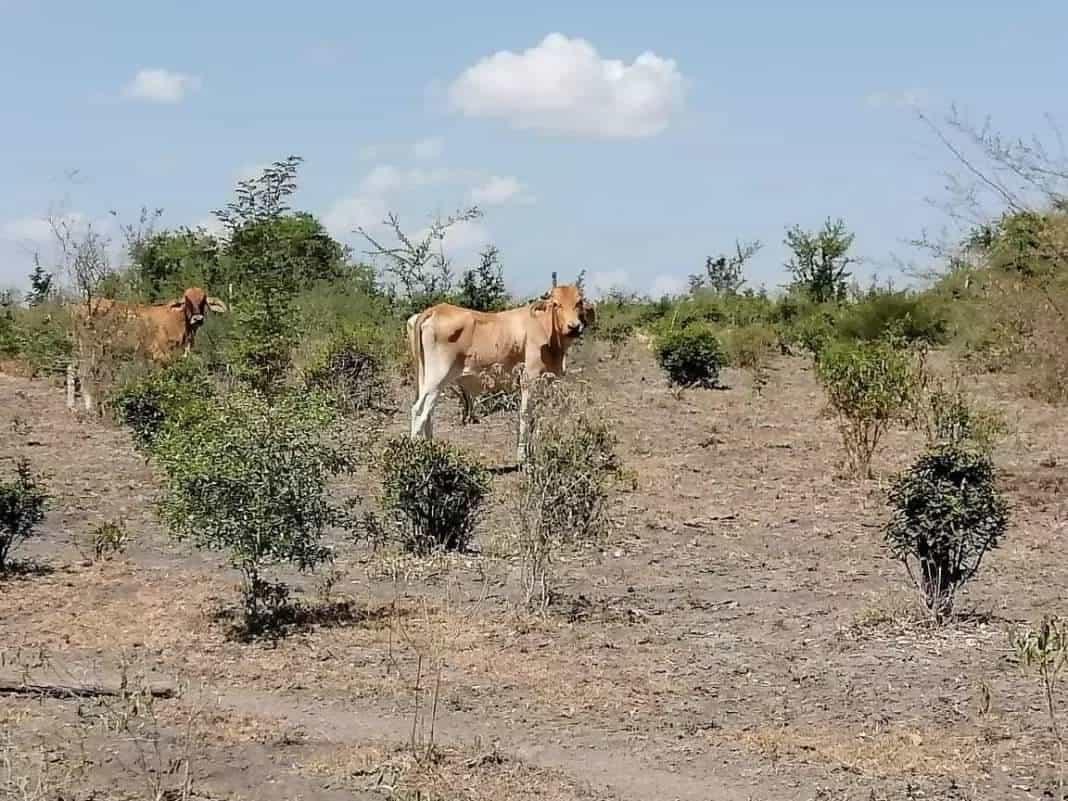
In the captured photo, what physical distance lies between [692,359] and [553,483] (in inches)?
596

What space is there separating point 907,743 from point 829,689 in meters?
0.85

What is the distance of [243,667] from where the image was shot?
7.44m

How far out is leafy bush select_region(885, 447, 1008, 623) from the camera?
25.8 ft

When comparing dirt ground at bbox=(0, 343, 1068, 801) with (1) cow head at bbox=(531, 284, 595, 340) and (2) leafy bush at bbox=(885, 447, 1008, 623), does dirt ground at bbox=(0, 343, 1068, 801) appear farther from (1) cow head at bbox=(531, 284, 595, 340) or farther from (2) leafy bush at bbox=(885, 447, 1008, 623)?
(1) cow head at bbox=(531, 284, 595, 340)

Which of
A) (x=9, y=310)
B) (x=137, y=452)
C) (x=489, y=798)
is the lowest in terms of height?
(x=489, y=798)

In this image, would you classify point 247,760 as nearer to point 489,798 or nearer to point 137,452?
point 489,798

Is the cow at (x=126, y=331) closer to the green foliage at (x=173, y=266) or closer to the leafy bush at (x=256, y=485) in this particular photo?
the green foliage at (x=173, y=266)

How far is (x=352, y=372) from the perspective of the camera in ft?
63.7

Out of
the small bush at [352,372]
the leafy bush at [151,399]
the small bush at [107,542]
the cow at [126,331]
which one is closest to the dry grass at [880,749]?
the small bush at [107,542]

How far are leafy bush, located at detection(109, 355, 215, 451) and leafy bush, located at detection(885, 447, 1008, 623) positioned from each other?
7667mm

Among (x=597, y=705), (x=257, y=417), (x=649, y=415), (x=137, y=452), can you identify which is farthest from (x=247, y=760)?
(x=649, y=415)

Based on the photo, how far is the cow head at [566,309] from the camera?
51.0 feet

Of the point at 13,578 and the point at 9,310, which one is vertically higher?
the point at 9,310

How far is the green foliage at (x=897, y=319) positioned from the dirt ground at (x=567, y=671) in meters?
17.7
